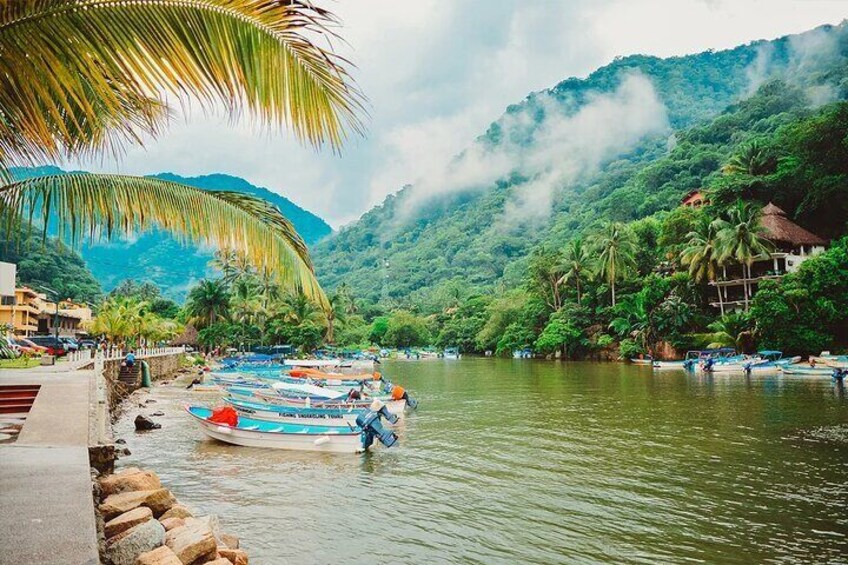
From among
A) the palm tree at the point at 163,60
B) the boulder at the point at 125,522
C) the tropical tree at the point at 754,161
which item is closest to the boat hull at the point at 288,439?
the boulder at the point at 125,522

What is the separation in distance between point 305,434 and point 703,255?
50490 mm

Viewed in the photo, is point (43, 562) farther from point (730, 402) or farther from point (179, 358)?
point (179, 358)

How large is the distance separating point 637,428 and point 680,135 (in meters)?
124

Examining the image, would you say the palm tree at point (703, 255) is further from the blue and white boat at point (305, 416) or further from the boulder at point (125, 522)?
the boulder at point (125, 522)

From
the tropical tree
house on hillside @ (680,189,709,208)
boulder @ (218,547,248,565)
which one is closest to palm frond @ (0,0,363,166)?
boulder @ (218,547,248,565)

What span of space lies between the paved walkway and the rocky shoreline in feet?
2.53

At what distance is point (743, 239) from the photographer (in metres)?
54.3

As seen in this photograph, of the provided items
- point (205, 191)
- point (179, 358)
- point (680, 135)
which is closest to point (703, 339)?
point (179, 358)

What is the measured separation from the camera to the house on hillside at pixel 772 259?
55.4 metres

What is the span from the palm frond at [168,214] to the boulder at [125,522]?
387 cm

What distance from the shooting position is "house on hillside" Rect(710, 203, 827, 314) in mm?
55406

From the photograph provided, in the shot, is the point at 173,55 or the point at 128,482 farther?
the point at 128,482

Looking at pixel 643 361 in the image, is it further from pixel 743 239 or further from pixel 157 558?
pixel 157 558

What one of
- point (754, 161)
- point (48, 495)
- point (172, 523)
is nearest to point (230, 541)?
point (172, 523)
